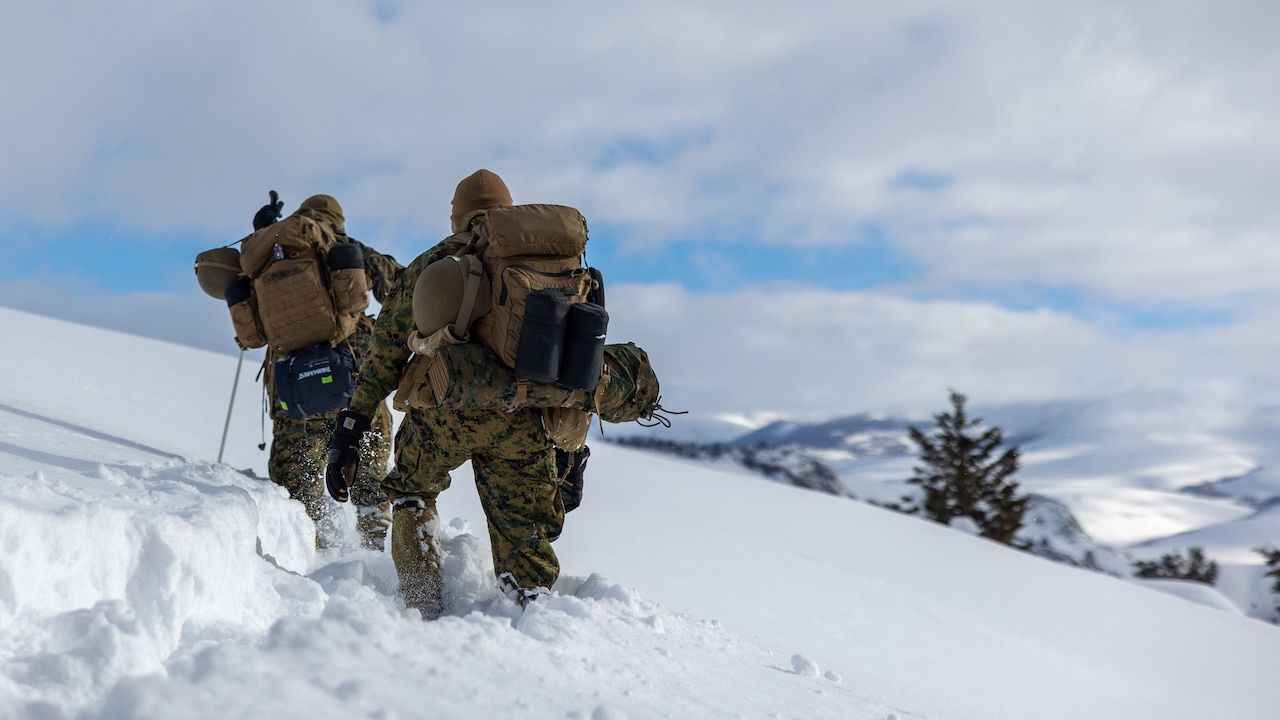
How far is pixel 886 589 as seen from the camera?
6.36 metres

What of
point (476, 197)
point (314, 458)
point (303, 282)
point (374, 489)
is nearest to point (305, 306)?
point (303, 282)

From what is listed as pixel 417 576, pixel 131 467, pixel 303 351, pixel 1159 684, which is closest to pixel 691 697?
pixel 417 576

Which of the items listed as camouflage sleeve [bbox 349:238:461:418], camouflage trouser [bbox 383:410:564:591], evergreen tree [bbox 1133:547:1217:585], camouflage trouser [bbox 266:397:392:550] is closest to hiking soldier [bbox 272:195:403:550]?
camouflage trouser [bbox 266:397:392:550]

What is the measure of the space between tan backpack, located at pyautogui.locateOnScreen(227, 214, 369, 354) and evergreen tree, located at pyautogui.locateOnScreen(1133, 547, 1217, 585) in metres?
47.2

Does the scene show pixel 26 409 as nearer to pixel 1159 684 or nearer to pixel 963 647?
pixel 963 647

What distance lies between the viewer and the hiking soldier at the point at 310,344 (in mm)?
4547

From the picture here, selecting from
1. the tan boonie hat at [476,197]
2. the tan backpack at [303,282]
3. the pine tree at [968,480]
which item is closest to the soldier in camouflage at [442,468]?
the tan boonie hat at [476,197]

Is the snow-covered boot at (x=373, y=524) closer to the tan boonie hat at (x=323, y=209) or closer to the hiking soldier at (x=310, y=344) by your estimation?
the hiking soldier at (x=310, y=344)

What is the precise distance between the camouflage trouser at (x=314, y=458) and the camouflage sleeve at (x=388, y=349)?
1.36 meters

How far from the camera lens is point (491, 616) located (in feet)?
9.32

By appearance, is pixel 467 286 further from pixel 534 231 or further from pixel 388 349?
pixel 388 349

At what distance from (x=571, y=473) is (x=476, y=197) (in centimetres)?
133

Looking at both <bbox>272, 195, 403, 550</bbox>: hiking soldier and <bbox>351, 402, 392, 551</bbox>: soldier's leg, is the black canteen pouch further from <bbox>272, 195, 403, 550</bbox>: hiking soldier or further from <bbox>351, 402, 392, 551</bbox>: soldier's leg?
<bbox>351, 402, 392, 551</bbox>: soldier's leg

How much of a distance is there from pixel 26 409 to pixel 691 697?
15.5 ft
